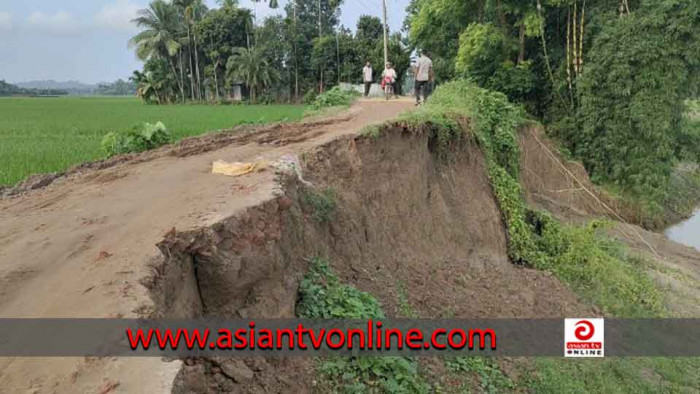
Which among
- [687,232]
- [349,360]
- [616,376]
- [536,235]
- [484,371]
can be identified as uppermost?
[349,360]

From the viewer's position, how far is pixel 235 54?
41406 mm

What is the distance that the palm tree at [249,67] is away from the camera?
130 feet

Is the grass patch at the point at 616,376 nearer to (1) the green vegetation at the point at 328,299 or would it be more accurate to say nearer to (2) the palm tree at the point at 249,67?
(1) the green vegetation at the point at 328,299

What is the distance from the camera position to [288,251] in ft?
16.2

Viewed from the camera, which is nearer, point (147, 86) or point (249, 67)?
point (249, 67)

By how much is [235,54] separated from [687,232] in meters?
33.4

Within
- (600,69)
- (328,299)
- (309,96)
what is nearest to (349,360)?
(328,299)

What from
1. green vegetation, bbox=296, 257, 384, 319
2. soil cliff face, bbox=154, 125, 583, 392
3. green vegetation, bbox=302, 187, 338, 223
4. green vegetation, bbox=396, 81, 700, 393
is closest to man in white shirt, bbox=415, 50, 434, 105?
green vegetation, bbox=396, 81, 700, 393

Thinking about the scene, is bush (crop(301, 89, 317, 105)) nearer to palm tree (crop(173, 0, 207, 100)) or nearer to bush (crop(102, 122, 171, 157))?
palm tree (crop(173, 0, 207, 100))

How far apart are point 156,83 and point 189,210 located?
4207 centimetres

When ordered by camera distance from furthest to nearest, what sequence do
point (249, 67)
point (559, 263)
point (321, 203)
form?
point (249, 67) < point (559, 263) < point (321, 203)

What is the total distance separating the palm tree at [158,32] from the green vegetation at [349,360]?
39521 mm

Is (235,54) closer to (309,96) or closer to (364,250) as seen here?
(309,96)

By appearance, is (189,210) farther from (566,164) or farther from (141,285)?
(566,164)
